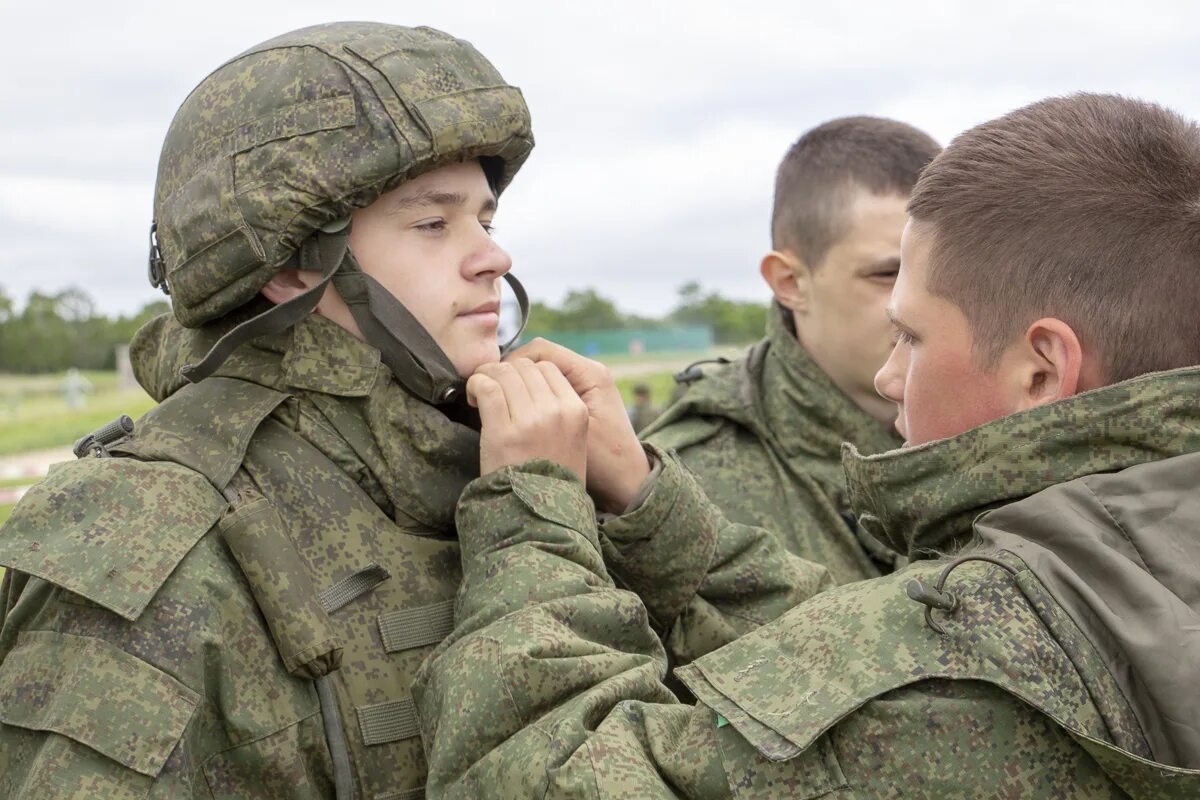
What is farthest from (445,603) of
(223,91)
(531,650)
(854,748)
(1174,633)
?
(1174,633)

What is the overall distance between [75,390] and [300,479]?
2905 centimetres

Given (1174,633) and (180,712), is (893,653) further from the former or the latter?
(180,712)

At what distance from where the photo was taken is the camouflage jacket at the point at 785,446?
458cm

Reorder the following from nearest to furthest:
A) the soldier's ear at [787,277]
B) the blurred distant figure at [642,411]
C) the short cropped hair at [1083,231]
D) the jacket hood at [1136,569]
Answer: the jacket hood at [1136,569], the short cropped hair at [1083,231], the soldier's ear at [787,277], the blurred distant figure at [642,411]

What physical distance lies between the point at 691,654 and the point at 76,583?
156cm

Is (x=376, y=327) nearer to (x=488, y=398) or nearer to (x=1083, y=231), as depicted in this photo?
(x=488, y=398)

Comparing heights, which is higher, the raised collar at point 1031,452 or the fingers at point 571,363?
the raised collar at point 1031,452

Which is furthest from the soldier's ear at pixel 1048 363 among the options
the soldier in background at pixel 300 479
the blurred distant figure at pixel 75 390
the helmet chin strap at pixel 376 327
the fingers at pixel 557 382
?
the blurred distant figure at pixel 75 390

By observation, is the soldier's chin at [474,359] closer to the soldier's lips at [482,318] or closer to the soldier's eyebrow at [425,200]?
the soldier's lips at [482,318]

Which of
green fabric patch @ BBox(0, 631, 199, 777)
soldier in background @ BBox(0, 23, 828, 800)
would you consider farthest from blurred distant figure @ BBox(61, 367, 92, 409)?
green fabric patch @ BBox(0, 631, 199, 777)

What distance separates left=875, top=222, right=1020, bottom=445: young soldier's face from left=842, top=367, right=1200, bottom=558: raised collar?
14cm

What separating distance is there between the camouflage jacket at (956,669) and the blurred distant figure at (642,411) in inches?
438

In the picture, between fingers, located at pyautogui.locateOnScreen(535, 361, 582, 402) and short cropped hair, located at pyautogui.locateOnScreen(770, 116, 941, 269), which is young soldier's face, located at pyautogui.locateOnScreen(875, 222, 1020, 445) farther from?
short cropped hair, located at pyautogui.locateOnScreen(770, 116, 941, 269)

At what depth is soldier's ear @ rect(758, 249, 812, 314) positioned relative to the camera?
4.86 m
